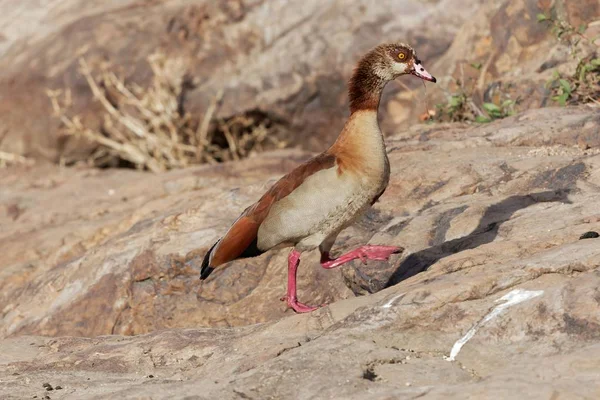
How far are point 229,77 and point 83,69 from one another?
6.39 feet

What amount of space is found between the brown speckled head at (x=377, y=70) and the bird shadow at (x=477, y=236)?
3.09 feet

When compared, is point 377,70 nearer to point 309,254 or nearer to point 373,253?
point 373,253

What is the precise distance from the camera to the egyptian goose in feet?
20.1

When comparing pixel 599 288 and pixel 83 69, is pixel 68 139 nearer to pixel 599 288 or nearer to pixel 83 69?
pixel 83 69

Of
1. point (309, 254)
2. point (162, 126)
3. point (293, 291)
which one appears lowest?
point (162, 126)

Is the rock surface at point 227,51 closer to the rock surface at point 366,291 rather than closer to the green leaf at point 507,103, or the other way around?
the rock surface at point 366,291

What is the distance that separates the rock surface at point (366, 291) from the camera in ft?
15.5

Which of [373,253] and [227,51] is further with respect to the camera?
[227,51]

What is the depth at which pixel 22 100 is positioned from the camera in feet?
49.2

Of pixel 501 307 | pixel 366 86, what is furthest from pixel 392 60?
pixel 501 307

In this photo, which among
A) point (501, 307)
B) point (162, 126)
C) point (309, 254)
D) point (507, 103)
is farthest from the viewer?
point (162, 126)

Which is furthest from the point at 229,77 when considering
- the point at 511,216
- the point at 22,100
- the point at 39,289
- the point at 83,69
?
the point at 511,216

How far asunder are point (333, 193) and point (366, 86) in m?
0.76

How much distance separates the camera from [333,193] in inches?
240
